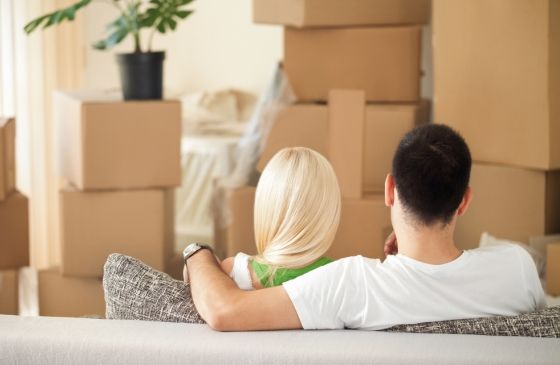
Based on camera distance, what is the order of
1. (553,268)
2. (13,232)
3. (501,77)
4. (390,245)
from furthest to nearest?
1. (13,232)
2. (501,77)
3. (553,268)
4. (390,245)

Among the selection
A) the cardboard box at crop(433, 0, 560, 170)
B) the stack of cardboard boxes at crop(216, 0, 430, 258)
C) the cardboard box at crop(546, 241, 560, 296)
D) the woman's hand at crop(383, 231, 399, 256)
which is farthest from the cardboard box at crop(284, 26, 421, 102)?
the woman's hand at crop(383, 231, 399, 256)

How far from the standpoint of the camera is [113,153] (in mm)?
3129

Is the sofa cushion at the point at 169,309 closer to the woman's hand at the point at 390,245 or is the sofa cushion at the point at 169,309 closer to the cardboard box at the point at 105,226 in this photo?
the woman's hand at the point at 390,245

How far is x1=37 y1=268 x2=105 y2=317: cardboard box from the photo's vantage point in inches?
130

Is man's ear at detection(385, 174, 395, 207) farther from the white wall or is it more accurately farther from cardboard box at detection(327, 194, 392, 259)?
the white wall

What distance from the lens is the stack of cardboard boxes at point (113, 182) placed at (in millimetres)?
3109

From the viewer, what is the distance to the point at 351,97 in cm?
314

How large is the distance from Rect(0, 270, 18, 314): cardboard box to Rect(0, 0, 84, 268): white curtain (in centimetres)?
103

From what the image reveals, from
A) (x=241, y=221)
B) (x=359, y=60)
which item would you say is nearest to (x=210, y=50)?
(x=359, y=60)

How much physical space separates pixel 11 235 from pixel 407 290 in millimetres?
2110

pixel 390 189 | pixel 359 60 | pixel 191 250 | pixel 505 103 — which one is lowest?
pixel 191 250

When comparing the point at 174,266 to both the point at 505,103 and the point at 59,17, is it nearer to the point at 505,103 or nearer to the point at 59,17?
the point at 59,17

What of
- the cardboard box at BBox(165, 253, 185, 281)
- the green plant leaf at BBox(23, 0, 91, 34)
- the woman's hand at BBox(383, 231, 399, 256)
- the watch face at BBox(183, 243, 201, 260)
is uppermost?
the green plant leaf at BBox(23, 0, 91, 34)

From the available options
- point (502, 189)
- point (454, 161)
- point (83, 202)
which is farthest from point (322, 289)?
point (83, 202)
